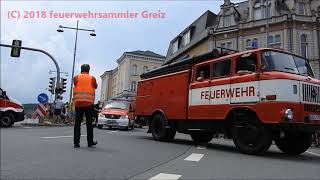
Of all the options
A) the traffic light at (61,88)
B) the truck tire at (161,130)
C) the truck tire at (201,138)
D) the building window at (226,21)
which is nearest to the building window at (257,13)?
the building window at (226,21)

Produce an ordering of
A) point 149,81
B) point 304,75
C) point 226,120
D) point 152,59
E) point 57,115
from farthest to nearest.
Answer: point 152,59 → point 57,115 → point 149,81 → point 226,120 → point 304,75

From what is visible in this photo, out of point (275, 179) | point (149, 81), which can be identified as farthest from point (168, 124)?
point (275, 179)

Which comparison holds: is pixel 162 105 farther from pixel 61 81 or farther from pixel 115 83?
pixel 115 83

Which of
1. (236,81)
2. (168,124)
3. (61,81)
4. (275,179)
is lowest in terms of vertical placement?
(275,179)

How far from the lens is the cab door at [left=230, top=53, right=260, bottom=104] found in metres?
10.2

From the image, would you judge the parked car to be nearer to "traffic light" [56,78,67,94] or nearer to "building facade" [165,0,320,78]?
"traffic light" [56,78,67,94]

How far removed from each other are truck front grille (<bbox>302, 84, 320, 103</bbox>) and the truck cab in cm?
1688

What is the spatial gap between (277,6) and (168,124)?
1330 inches

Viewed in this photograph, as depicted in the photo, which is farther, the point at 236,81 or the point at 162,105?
the point at 162,105

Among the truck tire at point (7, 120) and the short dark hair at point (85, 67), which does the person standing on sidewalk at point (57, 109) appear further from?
the short dark hair at point (85, 67)

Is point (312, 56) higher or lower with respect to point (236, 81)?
higher

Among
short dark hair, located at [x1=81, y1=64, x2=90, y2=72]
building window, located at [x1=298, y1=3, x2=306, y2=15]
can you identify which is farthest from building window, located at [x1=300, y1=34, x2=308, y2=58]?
short dark hair, located at [x1=81, y1=64, x2=90, y2=72]

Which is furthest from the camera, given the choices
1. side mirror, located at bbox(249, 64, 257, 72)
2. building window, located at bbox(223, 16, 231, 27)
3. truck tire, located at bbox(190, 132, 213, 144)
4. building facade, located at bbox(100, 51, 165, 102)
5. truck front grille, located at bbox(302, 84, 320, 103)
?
building facade, located at bbox(100, 51, 165, 102)

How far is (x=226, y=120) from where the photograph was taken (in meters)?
11.1
